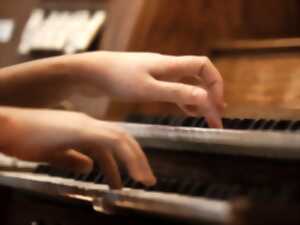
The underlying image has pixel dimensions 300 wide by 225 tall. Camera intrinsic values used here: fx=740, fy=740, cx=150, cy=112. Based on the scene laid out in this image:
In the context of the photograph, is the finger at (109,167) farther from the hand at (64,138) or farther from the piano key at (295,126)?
the piano key at (295,126)

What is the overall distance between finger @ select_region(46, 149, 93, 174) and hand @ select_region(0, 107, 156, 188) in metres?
0.07

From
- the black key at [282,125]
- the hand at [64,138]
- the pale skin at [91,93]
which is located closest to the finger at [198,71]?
the pale skin at [91,93]

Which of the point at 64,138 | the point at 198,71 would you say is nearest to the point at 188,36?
the point at 198,71

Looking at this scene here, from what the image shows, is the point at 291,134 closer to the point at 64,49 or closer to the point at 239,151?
the point at 239,151

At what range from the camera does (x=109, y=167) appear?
3.62ft

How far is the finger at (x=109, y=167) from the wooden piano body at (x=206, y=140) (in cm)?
3

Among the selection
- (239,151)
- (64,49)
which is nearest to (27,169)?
(64,49)

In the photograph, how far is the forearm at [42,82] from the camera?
1215mm

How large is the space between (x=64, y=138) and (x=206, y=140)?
0.23 meters

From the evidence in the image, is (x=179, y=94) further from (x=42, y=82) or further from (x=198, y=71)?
(x=42, y=82)

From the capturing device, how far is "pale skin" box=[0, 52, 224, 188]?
3.23 feet

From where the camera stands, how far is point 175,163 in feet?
4.06

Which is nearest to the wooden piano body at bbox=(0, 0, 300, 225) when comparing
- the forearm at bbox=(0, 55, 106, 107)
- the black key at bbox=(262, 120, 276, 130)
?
the black key at bbox=(262, 120, 276, 130)

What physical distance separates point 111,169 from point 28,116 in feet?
0.57
